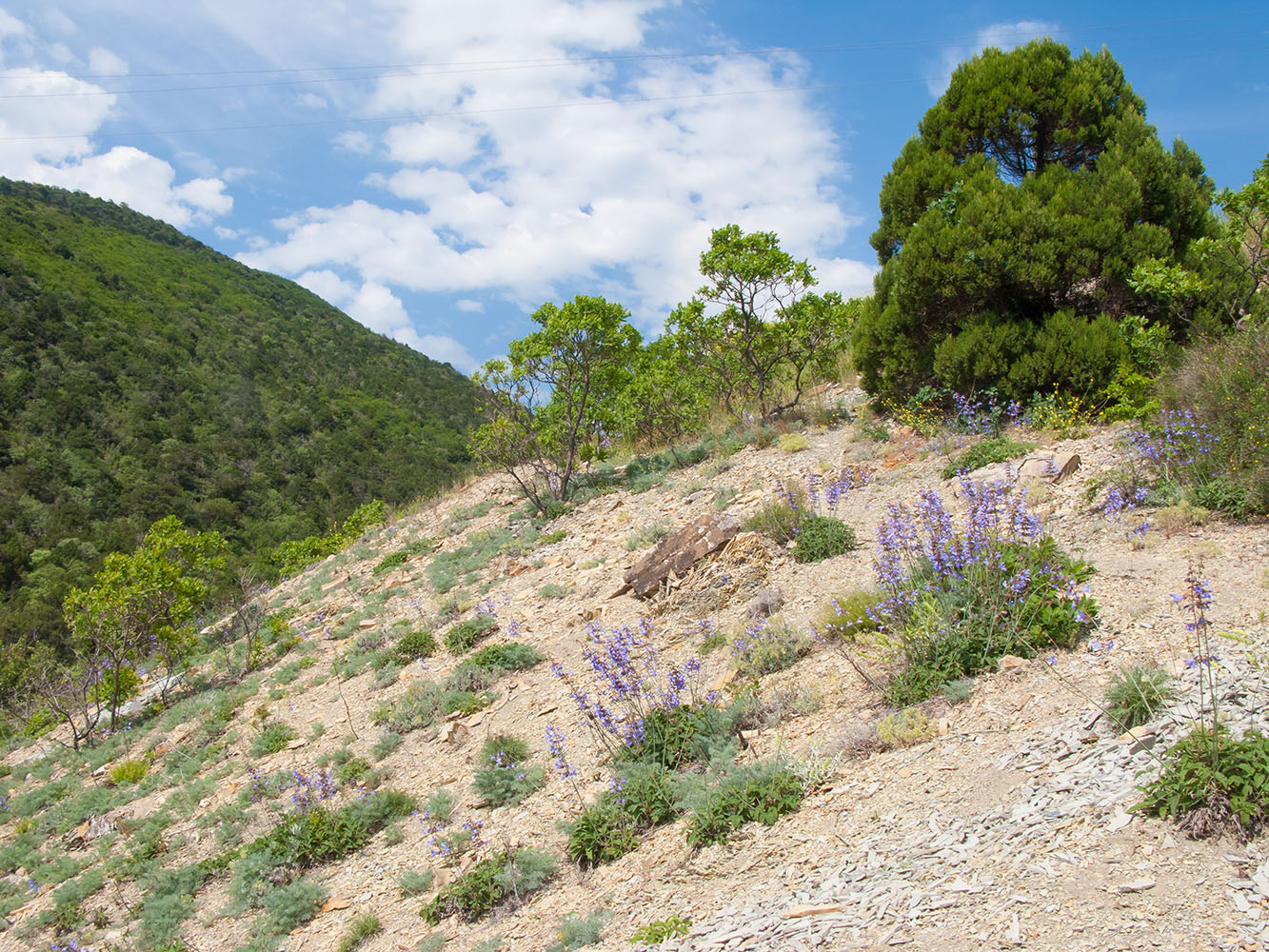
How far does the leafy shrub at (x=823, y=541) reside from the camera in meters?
7.04

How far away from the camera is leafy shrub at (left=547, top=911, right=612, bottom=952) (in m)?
3.43

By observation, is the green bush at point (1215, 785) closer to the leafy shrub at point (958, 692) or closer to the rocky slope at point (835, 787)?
the rocky slope at point (835, 787)

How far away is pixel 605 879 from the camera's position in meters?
3.97

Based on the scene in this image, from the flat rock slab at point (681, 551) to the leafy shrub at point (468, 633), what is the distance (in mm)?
1780

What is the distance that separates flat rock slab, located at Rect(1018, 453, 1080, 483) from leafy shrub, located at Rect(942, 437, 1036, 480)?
0.60ft

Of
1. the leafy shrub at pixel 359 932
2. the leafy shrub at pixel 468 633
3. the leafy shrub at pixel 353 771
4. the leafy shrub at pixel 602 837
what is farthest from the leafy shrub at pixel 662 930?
the leafy shrub at pixel 468 633

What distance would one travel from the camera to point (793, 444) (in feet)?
35.0

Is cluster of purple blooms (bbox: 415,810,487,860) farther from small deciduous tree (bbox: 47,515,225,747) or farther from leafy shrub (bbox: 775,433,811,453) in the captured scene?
small deciduous tree (bbox: 47,515,225,747)

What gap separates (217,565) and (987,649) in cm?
1269

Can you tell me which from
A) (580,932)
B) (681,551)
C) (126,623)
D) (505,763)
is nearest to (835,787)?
(580,932)

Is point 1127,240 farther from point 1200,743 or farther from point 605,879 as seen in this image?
point 605,879

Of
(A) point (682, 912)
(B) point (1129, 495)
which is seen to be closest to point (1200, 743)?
(A) point (682, 912)

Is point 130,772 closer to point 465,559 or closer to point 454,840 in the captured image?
point 465,559

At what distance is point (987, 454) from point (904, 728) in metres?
4.75
